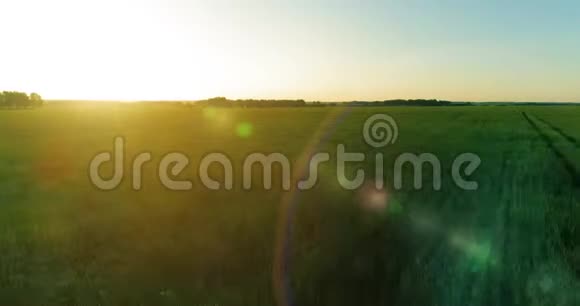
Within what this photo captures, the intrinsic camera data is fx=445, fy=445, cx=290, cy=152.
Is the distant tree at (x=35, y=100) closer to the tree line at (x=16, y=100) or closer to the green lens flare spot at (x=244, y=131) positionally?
the tree line at (x=16, y=100)

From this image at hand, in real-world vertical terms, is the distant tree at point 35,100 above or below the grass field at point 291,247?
above

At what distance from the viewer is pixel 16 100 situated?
9569cm

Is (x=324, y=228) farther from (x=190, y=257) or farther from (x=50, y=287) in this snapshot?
(x=50, y=287)

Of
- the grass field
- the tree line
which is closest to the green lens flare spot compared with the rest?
the grass field

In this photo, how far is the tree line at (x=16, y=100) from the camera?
3716 inches

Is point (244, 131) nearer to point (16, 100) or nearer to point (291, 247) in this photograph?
point (291, 247)

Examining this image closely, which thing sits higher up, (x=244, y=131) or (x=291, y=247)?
(x=244, y=131)

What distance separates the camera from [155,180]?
33.4 ft

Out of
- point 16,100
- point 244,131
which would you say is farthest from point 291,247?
point 16,100

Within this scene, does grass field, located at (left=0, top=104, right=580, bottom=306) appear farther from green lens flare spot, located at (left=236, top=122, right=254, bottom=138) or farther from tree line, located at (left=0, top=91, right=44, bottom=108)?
tree line, located at (left=0, top=91, right=44, bottom=108)

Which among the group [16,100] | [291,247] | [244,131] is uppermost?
[16,100]

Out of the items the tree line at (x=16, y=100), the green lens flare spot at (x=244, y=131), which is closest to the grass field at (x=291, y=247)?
the green lens flare spot at (x=244, y=131)

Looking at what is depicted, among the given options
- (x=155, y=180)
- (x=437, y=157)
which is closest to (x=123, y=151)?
(x=155, y=180)

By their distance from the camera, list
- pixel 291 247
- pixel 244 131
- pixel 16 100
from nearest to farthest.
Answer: pixel 291 247 → pixel 244 131 → pixel 16 100
